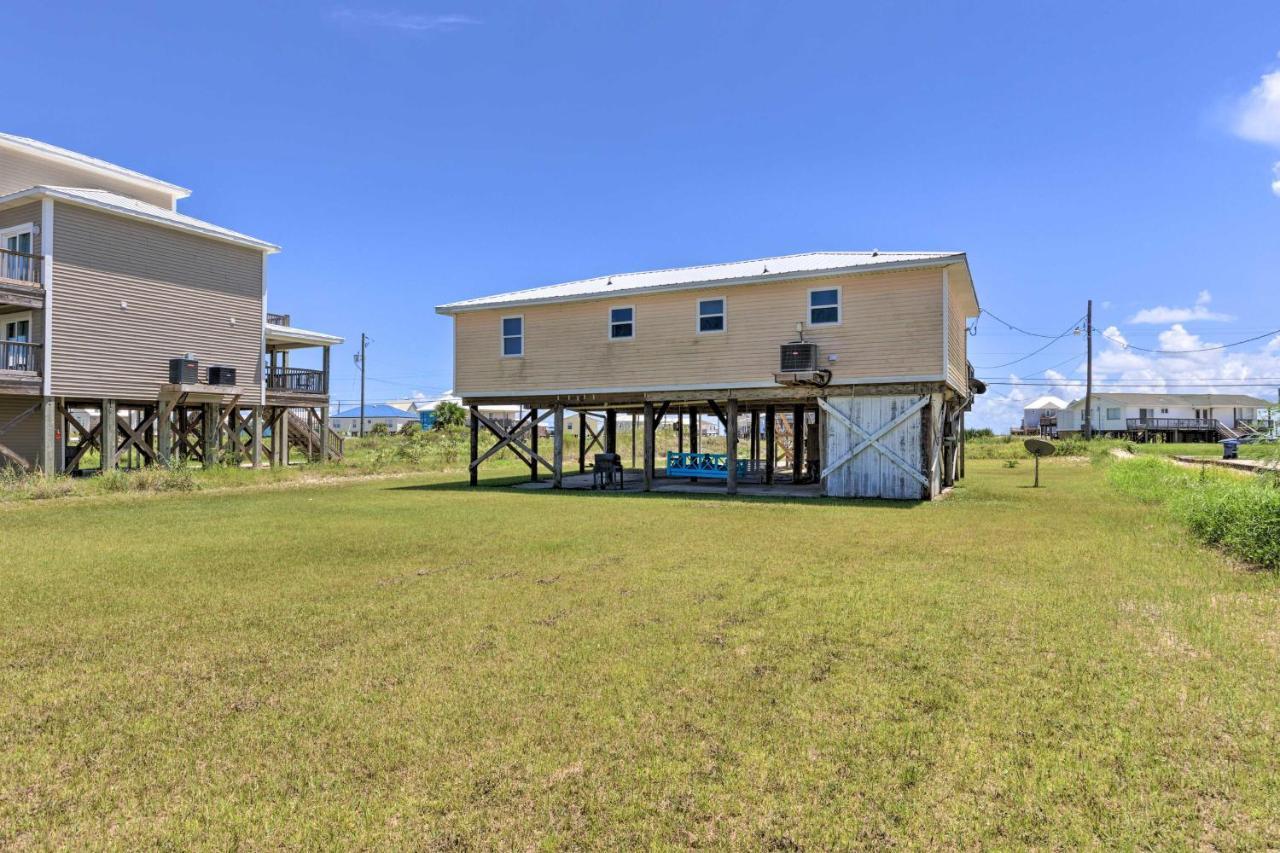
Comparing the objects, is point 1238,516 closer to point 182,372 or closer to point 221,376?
point 182,372

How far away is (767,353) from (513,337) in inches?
293

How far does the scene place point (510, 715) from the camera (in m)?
4.00

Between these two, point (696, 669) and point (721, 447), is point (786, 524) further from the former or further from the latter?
point (721, 447)

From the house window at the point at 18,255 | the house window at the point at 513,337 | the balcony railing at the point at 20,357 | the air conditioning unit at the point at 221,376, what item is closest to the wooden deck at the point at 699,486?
the house window at the point at 513,337

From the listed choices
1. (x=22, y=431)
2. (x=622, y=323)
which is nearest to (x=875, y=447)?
(x=622, y=323)

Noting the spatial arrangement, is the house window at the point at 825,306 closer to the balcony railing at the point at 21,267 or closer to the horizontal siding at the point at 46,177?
the balcony railing at the point at 21,267

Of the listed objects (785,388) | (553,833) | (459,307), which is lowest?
(553,833)

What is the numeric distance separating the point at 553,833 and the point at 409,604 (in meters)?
3.93

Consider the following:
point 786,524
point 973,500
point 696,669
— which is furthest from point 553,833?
point 973,500

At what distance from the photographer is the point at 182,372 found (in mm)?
22016

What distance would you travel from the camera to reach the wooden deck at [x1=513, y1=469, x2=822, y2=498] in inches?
717

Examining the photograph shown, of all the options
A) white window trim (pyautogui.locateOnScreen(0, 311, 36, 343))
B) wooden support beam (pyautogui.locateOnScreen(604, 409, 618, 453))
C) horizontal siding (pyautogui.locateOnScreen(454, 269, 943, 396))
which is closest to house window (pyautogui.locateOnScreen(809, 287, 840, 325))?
horizontal siding (pyautogui.locateOnScreen(454, 269, 943, 396))

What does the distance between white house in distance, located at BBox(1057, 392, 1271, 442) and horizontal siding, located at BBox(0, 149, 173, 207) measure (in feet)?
229

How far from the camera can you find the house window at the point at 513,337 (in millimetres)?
20614
